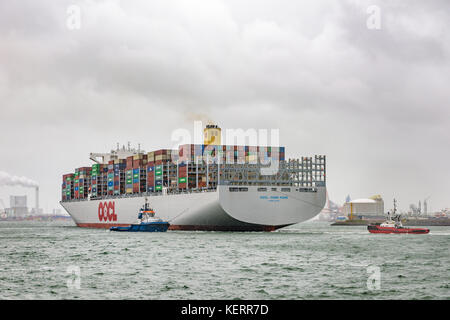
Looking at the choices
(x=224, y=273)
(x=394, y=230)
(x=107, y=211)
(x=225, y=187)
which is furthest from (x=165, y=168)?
(x=224, y=273)

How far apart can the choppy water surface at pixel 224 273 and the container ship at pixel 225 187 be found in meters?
20.5

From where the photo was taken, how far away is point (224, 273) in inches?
1225

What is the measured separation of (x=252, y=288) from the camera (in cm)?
2645

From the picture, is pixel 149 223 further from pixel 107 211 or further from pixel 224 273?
pixel 224 273

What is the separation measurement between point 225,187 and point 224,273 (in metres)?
36.2

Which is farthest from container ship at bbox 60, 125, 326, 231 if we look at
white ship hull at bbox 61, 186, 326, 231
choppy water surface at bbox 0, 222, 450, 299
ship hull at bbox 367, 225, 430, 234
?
choppy water surface at bbox 0, 222, 450, 299

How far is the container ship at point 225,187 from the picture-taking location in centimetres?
6769

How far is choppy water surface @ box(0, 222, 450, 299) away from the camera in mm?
25406

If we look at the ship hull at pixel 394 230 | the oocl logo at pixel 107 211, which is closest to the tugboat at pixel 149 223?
the oocl logo at pixel 107 211

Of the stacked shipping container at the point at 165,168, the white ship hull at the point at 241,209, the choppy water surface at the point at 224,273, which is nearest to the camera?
the choppy water surface at the point at 224,273

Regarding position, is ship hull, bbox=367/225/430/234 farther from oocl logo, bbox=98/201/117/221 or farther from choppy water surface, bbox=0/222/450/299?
oocl logo, bbox=98/201/117/221

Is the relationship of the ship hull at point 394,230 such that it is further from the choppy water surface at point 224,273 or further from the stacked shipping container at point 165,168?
the choppy water surface at point 224,273

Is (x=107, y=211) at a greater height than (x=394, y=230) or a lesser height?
greater

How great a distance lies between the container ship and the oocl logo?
16.2 ft
